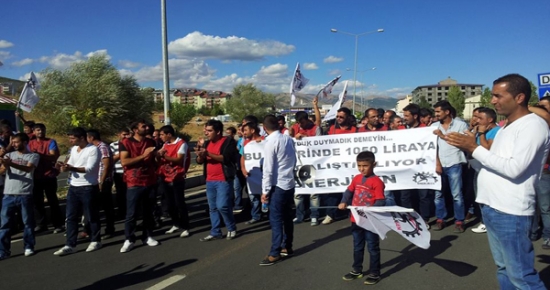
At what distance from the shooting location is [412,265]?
5.06 m

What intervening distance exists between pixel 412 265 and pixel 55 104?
40.3m

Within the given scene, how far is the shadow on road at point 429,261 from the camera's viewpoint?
486 cm

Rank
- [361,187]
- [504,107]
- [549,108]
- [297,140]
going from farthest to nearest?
[297,140] → [549,108] → [361,187] → [504,107]

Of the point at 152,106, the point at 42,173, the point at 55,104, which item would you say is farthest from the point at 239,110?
the point at 42,173

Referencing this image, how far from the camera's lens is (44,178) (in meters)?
7.43

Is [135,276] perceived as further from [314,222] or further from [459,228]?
[459,228]

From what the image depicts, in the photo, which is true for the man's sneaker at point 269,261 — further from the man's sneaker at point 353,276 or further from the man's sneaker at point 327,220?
the man's sneaker at point 327,220

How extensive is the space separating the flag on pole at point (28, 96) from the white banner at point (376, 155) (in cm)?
638

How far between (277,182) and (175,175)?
243 centimetres

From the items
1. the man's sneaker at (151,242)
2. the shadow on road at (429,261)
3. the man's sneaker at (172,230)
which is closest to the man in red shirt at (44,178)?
the man's sneaker at (172,230)

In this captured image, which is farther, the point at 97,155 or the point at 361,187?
the point at 97,155

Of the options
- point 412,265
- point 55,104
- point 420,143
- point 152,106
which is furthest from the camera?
point 152,106

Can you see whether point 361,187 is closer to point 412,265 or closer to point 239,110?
point 412,265

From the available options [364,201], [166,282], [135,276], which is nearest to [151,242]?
[135,276]
